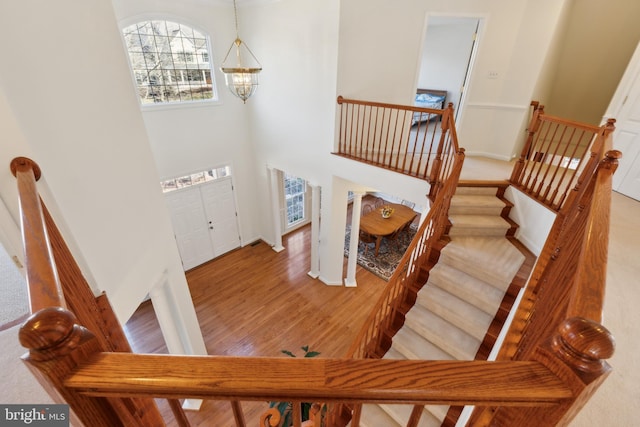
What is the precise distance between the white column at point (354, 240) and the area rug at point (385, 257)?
770 mm

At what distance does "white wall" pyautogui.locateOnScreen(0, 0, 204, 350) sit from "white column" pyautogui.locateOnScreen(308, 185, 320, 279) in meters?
3.22

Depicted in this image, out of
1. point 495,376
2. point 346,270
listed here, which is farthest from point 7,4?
point 346,270

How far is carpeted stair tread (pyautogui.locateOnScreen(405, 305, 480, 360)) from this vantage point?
2.79 metres

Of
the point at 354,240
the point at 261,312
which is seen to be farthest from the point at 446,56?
the point at 261,312

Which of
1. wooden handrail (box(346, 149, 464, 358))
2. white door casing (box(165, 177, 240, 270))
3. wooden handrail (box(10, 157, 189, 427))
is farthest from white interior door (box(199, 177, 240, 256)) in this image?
wooden handrail (box(10, 157, 189, 427))

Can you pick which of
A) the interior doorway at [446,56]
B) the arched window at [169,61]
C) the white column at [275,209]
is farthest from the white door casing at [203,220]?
the interior doorway at [446,56]

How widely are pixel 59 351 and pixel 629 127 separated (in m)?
5.21

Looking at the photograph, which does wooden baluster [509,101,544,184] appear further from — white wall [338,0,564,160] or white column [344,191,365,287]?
white column [344,191,365,287]

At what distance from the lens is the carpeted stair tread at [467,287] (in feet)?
9.52

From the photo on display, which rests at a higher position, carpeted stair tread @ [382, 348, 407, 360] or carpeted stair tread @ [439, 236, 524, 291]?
carpeted stair tread @ [439, 236, 524, 291]

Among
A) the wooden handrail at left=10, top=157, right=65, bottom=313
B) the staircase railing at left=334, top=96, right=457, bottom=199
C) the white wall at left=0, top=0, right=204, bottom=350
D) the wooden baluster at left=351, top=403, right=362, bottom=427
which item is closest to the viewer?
the wooden handrail at left=10, top=157, right=65, bottom=313

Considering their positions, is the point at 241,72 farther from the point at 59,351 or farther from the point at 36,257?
the point at 59,351

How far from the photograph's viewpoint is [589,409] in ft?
4.92

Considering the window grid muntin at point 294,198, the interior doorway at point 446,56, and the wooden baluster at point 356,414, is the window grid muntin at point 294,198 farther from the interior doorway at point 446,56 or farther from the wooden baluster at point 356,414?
the wooden baluster at point 356,414
